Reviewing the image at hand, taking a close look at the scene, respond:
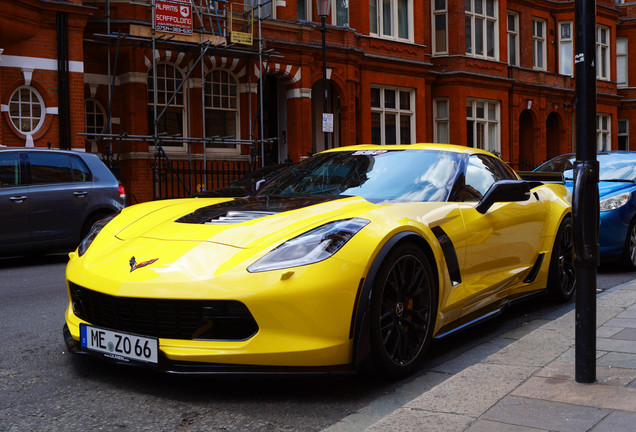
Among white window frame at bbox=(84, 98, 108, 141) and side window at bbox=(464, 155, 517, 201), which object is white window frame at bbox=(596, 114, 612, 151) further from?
side window at bbox=(464, 155, 517, 201)

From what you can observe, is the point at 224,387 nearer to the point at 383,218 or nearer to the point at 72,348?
the point at 72,348

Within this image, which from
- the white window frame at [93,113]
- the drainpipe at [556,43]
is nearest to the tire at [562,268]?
the white window frame at [93,113]

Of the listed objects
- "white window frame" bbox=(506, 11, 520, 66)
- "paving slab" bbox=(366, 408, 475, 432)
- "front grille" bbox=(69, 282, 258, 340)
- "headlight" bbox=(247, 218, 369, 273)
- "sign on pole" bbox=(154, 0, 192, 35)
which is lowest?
"paving slab" bbox=(366, 408, 475, 432)

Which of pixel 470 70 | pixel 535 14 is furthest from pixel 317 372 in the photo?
pixel 535 14

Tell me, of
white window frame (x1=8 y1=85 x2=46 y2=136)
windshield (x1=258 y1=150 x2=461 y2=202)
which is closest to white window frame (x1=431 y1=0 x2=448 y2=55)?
white window frame (x1=8 y1=85 x2=46 y2=136)

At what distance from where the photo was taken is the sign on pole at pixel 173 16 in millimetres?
18062

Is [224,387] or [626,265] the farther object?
[626,265]

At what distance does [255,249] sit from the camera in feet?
12.6

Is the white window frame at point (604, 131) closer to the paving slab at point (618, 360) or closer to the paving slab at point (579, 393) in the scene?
the paving slab at point (618, 360)

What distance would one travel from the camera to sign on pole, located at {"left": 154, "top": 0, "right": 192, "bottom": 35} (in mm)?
18062

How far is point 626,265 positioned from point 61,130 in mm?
13056

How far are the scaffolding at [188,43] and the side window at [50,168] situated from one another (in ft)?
21.4

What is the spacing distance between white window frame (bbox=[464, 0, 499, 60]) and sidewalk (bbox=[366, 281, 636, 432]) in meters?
24.9

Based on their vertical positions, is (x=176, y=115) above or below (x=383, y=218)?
above
